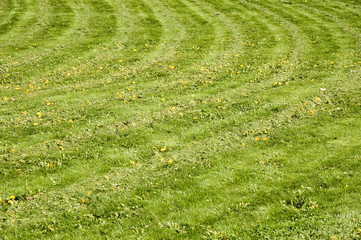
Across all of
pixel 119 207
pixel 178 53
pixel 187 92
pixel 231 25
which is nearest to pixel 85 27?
pixel 178 53

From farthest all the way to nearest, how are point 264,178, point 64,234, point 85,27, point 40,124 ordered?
point 85,27 < point 40,124 < point 264,178 < point 64,234

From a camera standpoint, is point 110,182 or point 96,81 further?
point 96,81

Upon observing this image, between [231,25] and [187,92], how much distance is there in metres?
11.2

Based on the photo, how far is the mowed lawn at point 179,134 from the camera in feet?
20.8

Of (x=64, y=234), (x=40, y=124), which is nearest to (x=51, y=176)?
(x=64, y=234)

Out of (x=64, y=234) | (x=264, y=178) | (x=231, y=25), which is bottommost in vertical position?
(x=64, y=234)

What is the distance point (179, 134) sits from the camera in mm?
9555

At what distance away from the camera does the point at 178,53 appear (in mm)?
16781

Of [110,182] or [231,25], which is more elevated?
[231,25]

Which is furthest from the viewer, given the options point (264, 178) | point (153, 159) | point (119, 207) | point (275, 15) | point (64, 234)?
point (275, 15)

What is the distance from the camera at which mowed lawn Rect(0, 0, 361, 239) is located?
20.8 feet

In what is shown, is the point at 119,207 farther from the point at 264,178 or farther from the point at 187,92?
the point at 187,92

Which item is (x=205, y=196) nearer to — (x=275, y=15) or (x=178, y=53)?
(x=178, y=53)

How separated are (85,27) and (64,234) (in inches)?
684
